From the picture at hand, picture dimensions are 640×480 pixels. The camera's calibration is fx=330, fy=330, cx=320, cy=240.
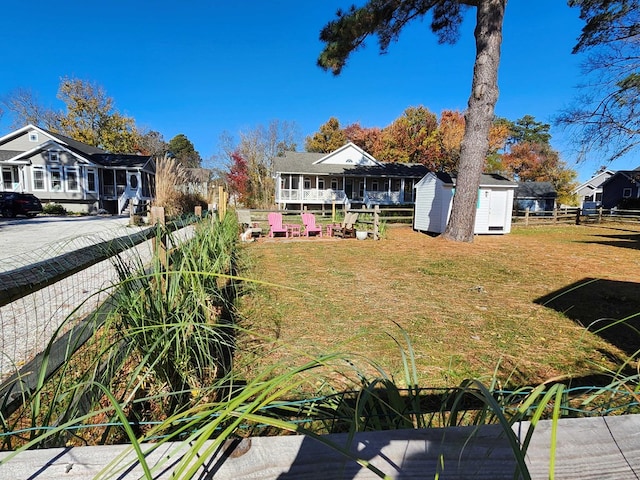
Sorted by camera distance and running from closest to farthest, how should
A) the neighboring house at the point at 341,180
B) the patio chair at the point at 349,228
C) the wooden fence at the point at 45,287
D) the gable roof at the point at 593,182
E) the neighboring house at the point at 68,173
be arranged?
the wooden fence at the point at 45,287, the patio chair at the point at 349,228, the neighboring house at the point at 68,173, the neighboring house at the point at 341,180, the gable roof at the point at 593,182

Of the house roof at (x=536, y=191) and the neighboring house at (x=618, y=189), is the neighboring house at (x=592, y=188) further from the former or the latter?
the house roof at (x=536, y=191)

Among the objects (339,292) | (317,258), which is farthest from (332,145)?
(339,292)

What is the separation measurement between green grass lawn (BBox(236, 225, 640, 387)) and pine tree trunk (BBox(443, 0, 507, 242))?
8.71 feet

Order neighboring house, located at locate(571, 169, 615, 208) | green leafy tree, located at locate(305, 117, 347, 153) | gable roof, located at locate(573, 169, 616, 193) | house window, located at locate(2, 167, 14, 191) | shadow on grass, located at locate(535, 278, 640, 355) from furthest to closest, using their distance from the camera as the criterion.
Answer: gable roof, located at locate(573, 169, 616, 193)
neighboring house, located at locate(571, 169, 615, 208)
green leafy tree, located at locate(305, 117, 347, 153)
house window, located at locate(2, 167, 14, 191)
shadow on grass, located at locate(535, 278, 640, 355)

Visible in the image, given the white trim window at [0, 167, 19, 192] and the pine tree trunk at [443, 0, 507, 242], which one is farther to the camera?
the white trim window at [0, 167, 19, 192]

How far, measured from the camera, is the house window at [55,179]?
2566cm

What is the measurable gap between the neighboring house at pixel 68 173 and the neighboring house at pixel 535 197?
125ft

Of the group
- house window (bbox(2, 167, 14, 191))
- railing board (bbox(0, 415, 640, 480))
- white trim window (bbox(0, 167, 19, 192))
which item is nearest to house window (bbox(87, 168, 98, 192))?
white trim window (bbox(0, 167, 19, 192))

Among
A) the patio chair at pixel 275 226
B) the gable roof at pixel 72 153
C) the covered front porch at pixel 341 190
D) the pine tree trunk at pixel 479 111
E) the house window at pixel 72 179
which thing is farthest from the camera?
the covered front porch at pixel 341 190

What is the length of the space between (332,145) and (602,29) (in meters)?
32.4

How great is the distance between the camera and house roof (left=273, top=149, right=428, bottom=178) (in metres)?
28.2

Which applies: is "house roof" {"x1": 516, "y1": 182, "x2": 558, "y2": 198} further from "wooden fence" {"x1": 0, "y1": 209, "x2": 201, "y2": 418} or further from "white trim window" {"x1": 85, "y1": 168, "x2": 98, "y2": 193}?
"wooden fence" {"x1": 0, "y1": 209, "x2": 201, "y2": 418}

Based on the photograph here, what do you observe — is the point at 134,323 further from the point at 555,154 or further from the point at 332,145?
the point at 555,154

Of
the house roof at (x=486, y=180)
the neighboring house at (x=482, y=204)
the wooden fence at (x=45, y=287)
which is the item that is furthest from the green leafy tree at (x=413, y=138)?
the wooden fence at (x=45, y=287)
